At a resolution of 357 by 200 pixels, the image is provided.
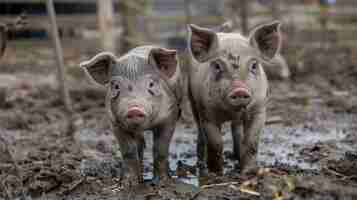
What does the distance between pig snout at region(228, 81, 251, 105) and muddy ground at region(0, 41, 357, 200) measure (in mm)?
493

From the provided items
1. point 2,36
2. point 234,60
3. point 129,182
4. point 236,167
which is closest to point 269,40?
point 234,60

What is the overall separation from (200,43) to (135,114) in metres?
1.02

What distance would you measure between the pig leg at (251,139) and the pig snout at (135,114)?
1.03m

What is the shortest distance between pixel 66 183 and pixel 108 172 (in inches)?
24.2

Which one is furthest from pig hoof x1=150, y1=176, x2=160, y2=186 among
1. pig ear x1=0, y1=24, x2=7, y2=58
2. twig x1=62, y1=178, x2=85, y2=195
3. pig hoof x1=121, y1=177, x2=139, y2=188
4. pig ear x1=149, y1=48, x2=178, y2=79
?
pig ear x1=0, y1=24, x2=7, y2=58

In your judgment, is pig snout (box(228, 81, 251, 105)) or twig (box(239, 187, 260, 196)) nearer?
twig (box(239, 187, 260, 196))

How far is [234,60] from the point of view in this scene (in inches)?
193

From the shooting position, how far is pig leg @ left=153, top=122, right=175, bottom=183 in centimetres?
520

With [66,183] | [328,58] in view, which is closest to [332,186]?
[66,183]

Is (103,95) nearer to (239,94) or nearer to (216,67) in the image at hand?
(216,67)

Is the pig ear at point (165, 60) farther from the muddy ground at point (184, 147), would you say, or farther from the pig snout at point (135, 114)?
the muddy ground at point (184, 147)

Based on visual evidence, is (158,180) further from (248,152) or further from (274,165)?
(274,165)

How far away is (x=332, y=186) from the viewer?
397 cm

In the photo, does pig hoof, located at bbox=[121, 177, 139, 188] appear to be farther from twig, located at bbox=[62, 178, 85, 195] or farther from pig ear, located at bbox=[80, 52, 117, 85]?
pig ear, located at bbox=[80, 52, 117, 85]
